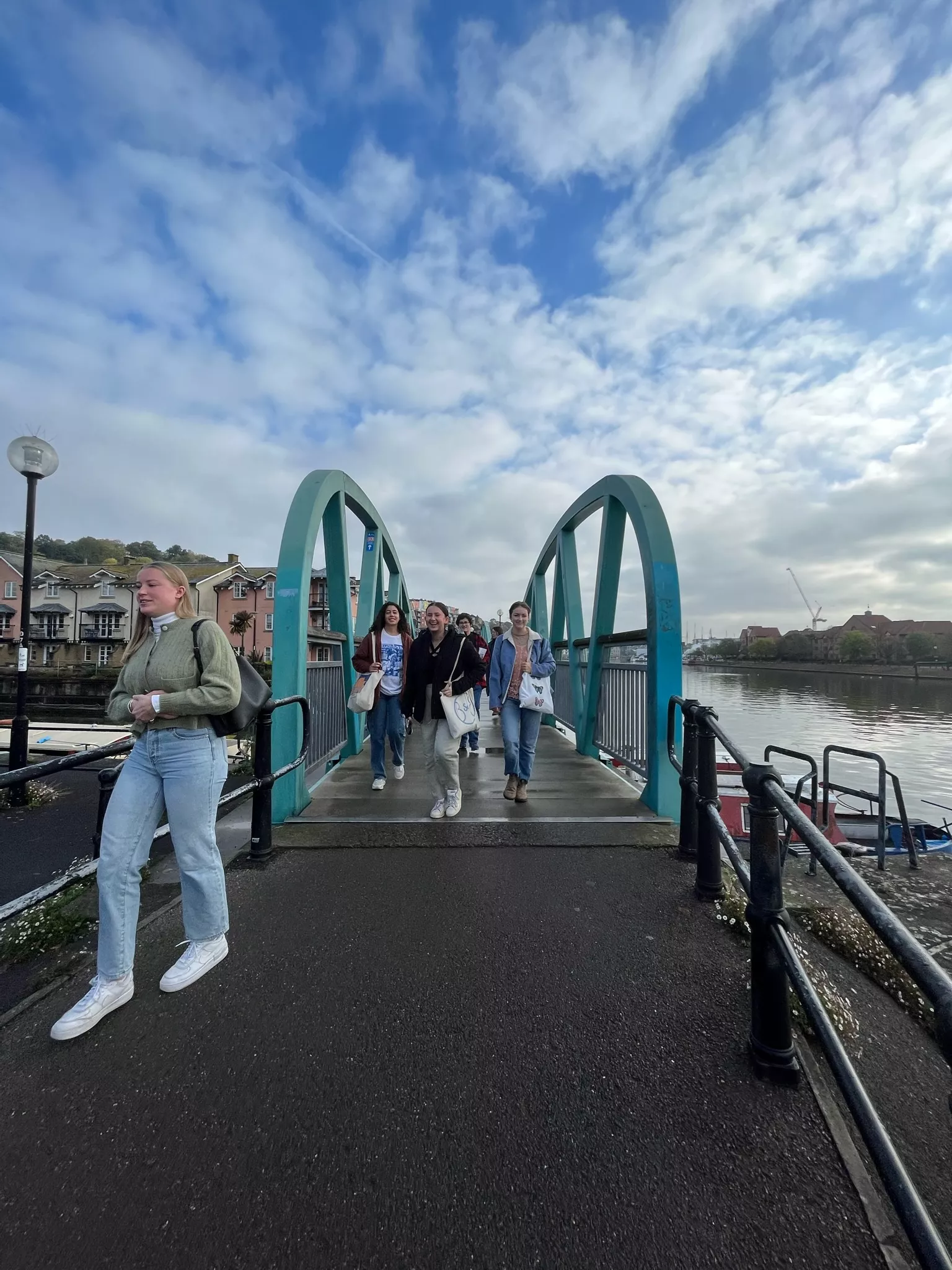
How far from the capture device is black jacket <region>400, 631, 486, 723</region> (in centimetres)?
412

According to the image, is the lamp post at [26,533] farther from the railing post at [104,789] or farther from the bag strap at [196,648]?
the bag strap at [196,648]

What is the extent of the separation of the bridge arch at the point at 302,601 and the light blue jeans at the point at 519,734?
162 centimetres

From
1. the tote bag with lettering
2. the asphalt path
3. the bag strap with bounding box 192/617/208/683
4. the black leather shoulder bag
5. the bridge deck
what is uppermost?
the bag strap with bounding box 192/617/208/683

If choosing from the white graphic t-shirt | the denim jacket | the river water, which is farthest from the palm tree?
the denim jacket

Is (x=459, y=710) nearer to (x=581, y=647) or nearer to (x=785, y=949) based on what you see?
(x=785, y=949)

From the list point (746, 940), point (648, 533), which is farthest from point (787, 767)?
point (746, 940)

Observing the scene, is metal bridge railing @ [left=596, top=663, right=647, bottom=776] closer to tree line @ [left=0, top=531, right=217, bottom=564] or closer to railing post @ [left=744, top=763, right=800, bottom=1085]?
railing post @ [left=744, top=763, right=800, bottom=1085]

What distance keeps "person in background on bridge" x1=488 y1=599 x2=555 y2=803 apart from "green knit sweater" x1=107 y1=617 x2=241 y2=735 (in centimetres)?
265

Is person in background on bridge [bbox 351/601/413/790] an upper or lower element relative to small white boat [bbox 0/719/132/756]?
upper

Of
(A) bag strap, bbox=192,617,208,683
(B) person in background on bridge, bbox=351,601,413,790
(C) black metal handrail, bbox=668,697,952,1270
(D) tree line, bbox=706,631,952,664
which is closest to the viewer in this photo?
(C) black metal handrail, bbox=668,697,952,1270

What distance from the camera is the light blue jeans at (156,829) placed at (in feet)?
6.52

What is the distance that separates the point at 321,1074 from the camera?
1660mm

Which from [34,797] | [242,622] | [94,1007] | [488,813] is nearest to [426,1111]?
[94,1007]

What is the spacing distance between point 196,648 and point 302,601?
75.0 inches
